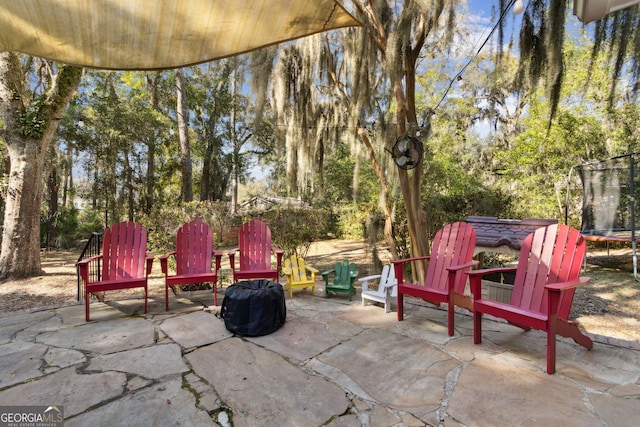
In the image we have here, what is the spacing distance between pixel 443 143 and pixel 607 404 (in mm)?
8676

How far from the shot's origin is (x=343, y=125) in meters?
5.98

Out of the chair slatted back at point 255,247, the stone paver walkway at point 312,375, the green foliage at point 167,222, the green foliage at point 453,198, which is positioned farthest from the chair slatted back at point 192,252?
the green foliage at point 453,198

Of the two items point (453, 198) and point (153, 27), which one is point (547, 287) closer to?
point (153, 27)

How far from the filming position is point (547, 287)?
2006 mm

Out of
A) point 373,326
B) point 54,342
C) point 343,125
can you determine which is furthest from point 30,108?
point 373,326

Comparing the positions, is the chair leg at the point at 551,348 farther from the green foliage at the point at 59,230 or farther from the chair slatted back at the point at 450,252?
the green foliage at the point at 59,230

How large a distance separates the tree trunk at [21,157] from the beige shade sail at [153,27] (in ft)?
13.1

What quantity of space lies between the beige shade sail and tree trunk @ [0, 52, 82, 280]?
158 inches

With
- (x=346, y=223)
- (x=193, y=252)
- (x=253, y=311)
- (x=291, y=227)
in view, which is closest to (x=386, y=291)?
(x=253, y=311)

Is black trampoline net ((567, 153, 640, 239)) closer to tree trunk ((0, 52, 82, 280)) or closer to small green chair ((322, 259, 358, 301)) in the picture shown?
small green chair ((322, 259, 358, 301))

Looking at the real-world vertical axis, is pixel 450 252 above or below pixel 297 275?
above

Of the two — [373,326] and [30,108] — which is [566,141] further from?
[30,108]

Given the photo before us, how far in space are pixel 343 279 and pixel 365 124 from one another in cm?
250

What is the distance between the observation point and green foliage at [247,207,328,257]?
5.56m
